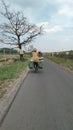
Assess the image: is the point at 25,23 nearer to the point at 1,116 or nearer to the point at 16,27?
the point at 16,27

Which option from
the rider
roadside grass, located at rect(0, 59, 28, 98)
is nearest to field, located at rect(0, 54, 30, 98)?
roadside grass, located at rect(0, 59, 28, 98)

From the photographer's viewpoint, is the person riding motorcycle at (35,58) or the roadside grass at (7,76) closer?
the roadside grass at (7,76)

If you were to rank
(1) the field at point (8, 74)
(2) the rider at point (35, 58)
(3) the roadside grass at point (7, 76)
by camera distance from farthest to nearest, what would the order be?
(2) the rider at point (35, 58) → (1) the field at point (8, 74) → (3) the roadside grass at point (7, 76)

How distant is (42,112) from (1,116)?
1.26m

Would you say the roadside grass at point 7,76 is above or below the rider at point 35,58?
below

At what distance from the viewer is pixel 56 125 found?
6.97 m

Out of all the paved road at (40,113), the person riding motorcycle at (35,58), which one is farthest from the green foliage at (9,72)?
the paved road at (40,113)

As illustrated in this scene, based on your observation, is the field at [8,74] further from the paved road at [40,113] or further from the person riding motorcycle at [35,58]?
the paved road at [40,113]

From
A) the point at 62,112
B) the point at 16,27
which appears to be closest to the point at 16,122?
A: the point at 62,112

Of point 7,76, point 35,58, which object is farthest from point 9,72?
point 7,76

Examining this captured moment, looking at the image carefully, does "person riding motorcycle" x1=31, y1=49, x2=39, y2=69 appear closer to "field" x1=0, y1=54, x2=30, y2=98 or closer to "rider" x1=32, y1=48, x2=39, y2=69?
"rider" x1=32, y1=48, x2=39, y2=69

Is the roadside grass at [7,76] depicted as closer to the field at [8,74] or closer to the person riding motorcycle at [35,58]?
the field at [8,74]

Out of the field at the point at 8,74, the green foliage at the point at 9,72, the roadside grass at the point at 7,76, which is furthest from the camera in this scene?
the green foliage at the point at 9,72

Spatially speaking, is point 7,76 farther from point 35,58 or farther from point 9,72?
point 35,58
